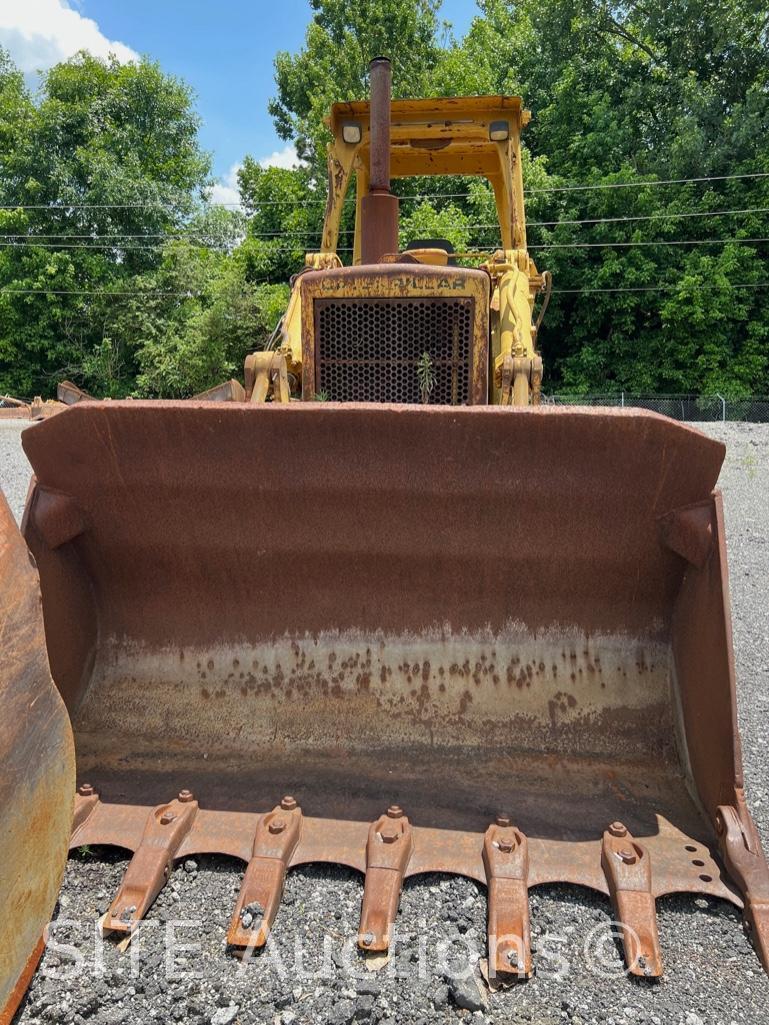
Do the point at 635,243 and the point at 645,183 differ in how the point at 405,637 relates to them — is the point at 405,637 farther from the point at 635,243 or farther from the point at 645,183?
the point at 645,183

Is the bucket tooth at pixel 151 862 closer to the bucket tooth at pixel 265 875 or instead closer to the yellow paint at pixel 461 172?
the bucket tooth at pixel 265 875

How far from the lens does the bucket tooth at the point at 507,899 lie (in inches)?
66.8

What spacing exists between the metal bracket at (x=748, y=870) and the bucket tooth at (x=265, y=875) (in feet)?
3.90

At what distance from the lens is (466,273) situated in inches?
121

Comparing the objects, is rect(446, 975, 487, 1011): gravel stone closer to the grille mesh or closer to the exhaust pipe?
the grille mesh

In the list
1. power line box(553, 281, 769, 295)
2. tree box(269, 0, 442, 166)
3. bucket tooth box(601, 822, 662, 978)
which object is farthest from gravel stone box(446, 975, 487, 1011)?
tree box(269, 0, 442, 166)

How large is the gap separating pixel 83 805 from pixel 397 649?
1106mm

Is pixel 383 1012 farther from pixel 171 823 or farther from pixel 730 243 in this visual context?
pixel 730 243

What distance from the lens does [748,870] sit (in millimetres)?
1833

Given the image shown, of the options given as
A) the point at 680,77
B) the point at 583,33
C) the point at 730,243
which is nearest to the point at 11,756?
the point at 730,243

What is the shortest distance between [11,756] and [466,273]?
2548mm

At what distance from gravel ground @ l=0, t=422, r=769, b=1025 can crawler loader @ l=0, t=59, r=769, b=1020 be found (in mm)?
68

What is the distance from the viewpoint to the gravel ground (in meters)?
1.60

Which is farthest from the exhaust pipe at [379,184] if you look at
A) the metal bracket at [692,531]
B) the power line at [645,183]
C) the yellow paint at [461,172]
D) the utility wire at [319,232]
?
the power line at [645,183]
